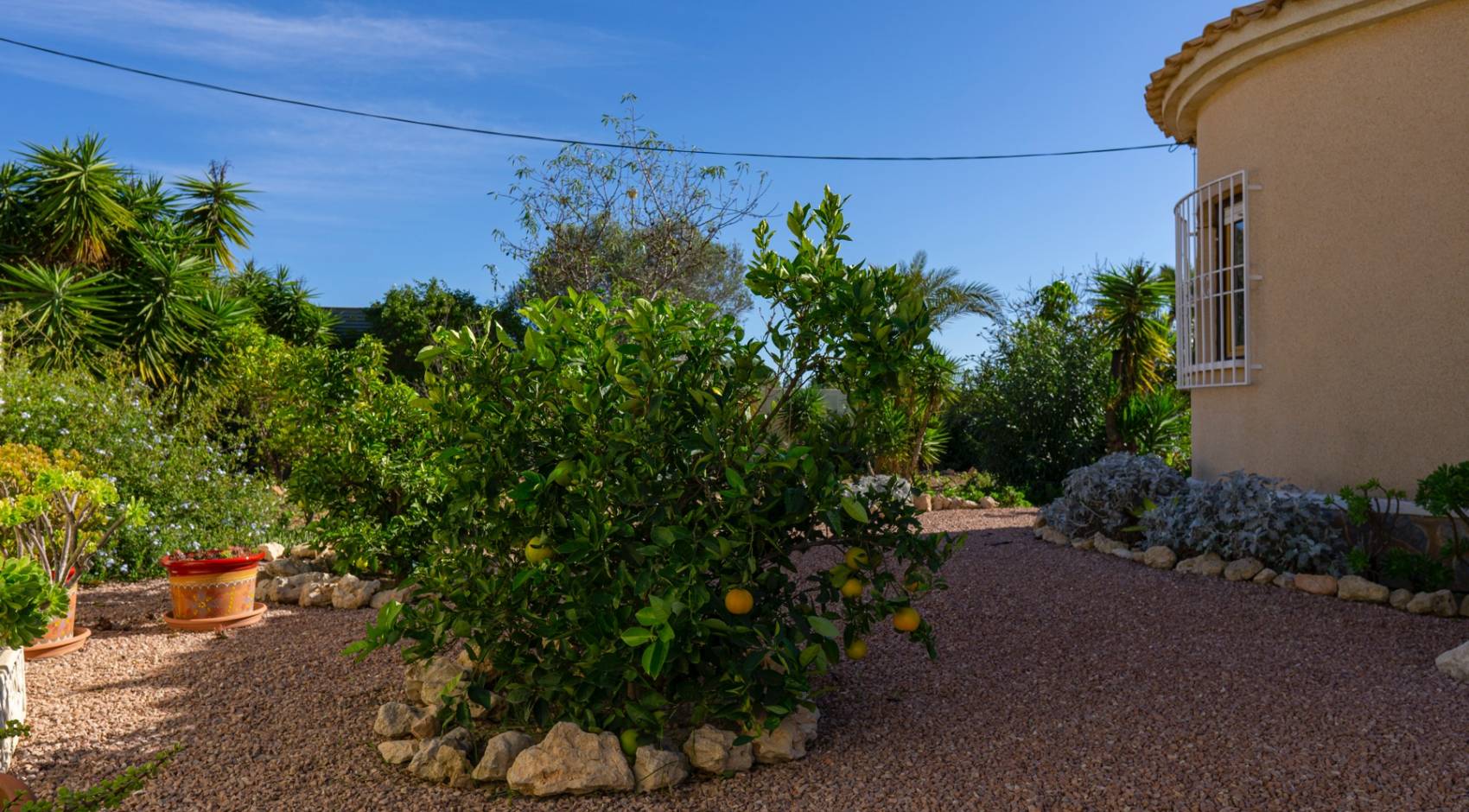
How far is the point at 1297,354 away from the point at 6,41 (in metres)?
14.3

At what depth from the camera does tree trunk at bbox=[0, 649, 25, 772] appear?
12.3ft

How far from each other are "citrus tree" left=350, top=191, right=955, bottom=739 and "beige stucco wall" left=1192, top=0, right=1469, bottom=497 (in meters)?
4.30

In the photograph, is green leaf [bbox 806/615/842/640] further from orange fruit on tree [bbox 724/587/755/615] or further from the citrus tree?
orange fruit on tree [bbox 724/587/755/615]

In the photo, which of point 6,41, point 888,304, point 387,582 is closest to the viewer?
point 888,304

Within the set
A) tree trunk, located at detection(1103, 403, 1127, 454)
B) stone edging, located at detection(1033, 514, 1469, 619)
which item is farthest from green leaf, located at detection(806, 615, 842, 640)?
tree trunk, located at detection(1103, 403, 1127, 454)

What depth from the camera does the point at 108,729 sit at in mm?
3867

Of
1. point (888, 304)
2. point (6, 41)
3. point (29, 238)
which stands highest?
point (6, 41)

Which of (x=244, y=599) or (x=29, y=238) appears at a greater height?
(x=29, y=238)

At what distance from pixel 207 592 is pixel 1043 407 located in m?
10.2

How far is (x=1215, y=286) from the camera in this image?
7.57 meters

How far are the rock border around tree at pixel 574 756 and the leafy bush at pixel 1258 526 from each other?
381 centimetres

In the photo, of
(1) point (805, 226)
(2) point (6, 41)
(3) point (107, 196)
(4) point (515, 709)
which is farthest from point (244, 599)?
(3) point (107, 196)

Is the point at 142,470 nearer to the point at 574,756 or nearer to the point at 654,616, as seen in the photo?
the point at 574,756

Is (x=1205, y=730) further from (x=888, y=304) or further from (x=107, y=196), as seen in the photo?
(x=107, y=196)
